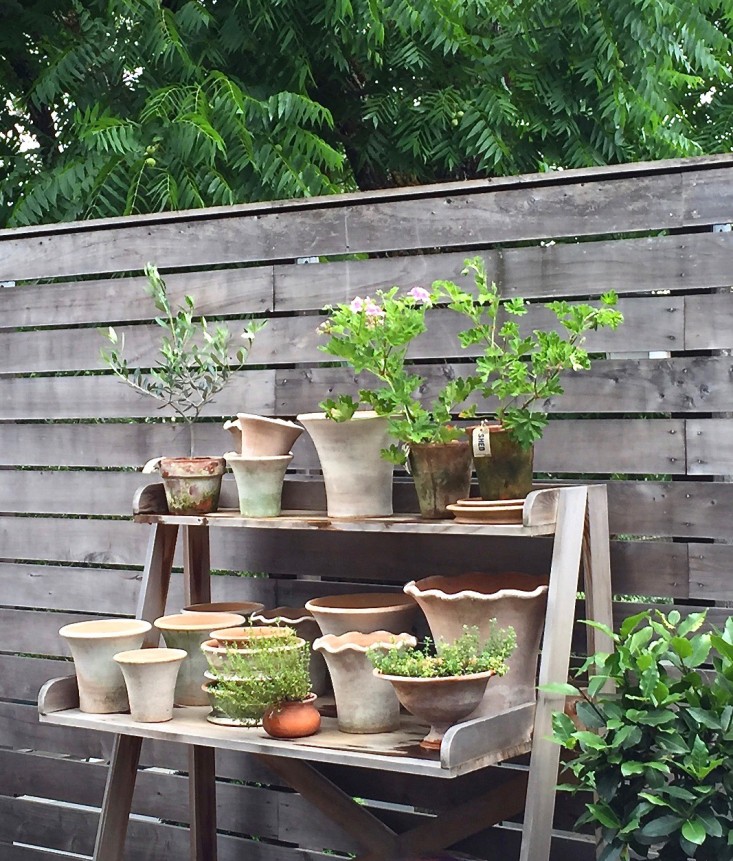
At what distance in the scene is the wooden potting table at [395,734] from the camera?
7.77 feet

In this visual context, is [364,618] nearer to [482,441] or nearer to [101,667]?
[482,441]

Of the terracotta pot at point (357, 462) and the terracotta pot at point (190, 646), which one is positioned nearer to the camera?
the terracotta pot at point (357, 462)

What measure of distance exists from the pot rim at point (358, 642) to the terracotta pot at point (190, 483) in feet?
1.60

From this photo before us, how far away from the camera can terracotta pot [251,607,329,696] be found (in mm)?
2855

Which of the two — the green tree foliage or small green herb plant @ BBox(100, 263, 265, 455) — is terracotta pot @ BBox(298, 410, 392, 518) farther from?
the green tree foliage

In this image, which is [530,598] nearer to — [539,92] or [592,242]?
[592,242]

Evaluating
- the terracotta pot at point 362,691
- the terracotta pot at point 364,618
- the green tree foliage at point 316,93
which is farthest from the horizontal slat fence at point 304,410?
the terracotta pot at point 362,691

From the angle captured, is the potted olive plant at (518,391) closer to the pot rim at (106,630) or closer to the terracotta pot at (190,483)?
the terracotta pot at (190,483)

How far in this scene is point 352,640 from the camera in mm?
2629

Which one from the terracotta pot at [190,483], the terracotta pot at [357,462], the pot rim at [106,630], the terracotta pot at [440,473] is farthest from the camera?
the terracotta pot at [190,483]

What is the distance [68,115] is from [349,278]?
2.01 meters

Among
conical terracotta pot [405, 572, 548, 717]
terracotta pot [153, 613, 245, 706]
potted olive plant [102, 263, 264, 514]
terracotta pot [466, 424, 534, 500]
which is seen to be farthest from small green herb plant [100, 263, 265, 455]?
conical terracotta pot [405, 572, 548, 717]

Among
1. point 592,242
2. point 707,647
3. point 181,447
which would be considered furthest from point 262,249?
point 707,647

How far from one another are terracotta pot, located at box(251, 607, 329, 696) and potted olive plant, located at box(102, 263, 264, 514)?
0.31 metres
